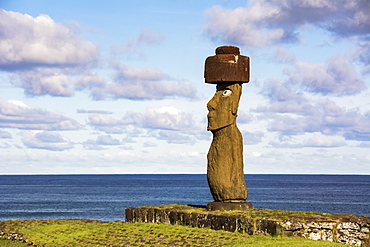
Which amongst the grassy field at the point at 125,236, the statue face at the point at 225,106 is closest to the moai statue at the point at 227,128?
the statue face at the point at 225,106

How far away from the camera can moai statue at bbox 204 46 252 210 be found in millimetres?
→ 17125

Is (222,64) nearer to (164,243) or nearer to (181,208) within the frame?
(181,208)

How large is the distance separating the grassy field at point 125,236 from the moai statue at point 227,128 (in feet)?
5.92

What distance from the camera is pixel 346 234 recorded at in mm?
14172

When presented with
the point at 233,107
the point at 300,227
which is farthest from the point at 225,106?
the point at 300,227

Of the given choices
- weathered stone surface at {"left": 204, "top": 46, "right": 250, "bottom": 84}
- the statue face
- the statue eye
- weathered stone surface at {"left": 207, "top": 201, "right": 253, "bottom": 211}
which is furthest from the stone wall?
weathered stone surface at {"left": 204, "top": 46, "right": 250, "bottom": 84}

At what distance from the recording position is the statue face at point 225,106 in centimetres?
1727

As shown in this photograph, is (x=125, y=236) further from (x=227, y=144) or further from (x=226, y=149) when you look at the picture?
(x=227, y=144)

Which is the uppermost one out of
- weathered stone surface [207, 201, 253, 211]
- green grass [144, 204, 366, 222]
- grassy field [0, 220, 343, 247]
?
weathered stone surface [207, 201, 253, 211]

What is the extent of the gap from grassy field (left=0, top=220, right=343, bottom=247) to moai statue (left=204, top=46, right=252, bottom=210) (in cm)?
180

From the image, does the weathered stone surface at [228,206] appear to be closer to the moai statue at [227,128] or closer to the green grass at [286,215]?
the moai statue at [227,128]

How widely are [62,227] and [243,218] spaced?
19.1 feet

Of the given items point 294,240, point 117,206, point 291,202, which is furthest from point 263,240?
point 291,202

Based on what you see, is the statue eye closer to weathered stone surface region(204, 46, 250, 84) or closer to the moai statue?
the moai statue
